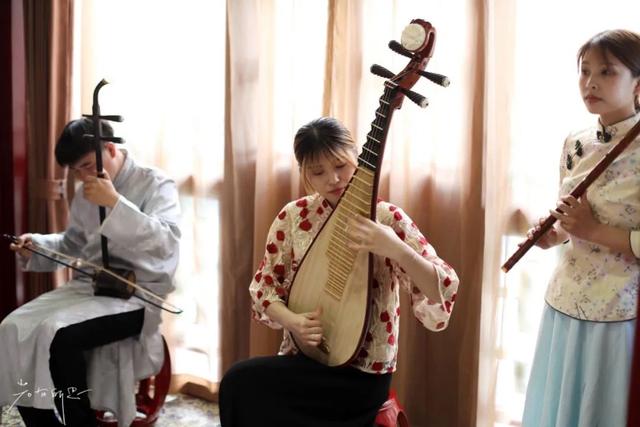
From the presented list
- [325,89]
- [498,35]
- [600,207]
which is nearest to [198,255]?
[325,89]

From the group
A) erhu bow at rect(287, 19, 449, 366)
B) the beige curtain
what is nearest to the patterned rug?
the beige curtain

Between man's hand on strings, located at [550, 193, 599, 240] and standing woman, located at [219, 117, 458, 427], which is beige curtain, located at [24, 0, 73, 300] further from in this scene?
man's hand on strings, located at [550, 193, 599, 240]

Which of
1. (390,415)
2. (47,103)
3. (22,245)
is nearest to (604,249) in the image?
(390,415)

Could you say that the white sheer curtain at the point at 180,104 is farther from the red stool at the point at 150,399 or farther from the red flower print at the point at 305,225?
the red flower print at the point at 305,225

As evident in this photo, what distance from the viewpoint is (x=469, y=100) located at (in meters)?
1.85

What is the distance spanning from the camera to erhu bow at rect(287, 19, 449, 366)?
4.31ft

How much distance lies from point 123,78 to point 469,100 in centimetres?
137

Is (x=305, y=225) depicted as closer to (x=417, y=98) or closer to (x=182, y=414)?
(x=417, y=98)

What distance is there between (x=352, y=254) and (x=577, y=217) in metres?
0.47

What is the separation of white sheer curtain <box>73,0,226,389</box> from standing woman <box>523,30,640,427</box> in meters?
1.37

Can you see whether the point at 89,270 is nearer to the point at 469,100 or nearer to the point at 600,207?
the point at 469,100

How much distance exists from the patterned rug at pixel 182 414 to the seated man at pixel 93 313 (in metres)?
0.33

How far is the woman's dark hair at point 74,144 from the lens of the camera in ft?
6.39

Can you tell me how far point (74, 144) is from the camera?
1943 millimetres
